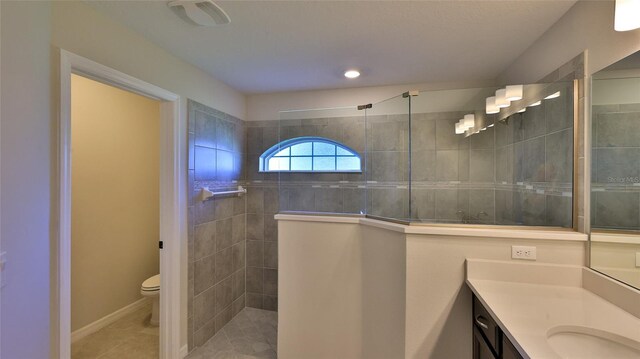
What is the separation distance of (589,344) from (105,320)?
3.67m

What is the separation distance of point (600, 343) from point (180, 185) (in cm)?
261

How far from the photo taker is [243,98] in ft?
10.5

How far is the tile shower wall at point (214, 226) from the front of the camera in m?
2.35

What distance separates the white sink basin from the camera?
979 millimetres

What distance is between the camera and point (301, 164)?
274cm

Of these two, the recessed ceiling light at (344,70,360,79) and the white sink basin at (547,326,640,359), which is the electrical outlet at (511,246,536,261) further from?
the recessed ceiling light at (344,70,360,79)

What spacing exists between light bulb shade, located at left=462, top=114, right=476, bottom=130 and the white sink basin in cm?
170

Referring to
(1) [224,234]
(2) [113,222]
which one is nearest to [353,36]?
(1) [224,234]

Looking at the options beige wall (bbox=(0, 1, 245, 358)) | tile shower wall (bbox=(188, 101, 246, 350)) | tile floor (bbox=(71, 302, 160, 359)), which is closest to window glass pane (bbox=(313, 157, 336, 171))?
tile shower wall (bbox=(188, 101, 246, 350))

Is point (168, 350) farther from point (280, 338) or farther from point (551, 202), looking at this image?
point (551, 202)

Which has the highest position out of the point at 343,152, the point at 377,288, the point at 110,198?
the point at 343,152

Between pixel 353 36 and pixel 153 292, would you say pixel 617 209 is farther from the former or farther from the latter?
pixel 153 292

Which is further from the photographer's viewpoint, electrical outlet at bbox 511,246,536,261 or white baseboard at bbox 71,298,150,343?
white baseboard at bbox 71,298,150,343

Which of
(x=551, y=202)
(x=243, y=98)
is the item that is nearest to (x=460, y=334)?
(x=551, y=202)
